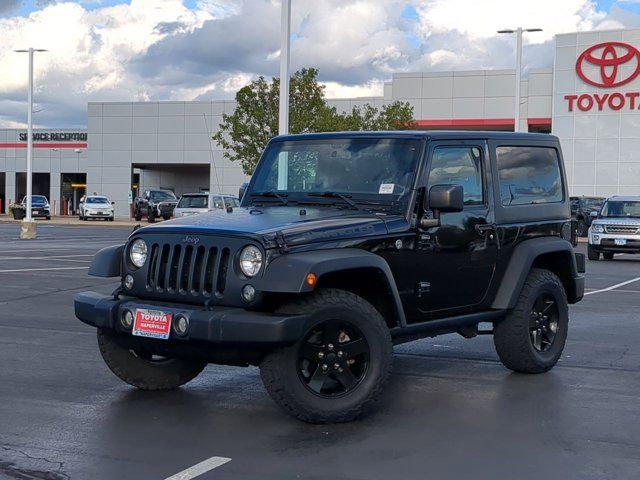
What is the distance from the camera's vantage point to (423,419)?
666cm

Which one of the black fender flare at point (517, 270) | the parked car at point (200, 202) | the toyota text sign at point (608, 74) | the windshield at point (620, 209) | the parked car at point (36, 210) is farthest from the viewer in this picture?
the parked car at point (36, 210)

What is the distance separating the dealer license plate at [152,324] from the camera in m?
6.29

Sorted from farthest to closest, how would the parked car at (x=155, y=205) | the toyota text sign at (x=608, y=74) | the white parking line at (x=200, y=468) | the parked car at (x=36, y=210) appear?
the parked car at (x=36, y=210) → the parked car at (x=155, y=205) → the toyota text sign at (x=608, y=74) → the white parking line at (x=200, y=468)

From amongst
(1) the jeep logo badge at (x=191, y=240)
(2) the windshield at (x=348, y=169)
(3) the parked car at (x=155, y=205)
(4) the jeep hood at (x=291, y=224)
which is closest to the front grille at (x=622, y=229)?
(2) the windshield at (x=348, y=169)

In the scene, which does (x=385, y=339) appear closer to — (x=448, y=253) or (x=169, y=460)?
(x=448, y=253)

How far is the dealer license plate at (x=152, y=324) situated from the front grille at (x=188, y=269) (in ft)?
0.66

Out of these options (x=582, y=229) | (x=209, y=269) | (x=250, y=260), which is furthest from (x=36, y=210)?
(x=250, y=260)

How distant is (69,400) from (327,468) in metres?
2.56

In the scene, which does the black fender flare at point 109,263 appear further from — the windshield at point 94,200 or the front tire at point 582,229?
the windshield at point 94,200

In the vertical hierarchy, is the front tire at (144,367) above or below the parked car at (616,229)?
below

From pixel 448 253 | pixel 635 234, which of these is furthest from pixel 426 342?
pixel 635 234

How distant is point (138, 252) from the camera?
6824mm

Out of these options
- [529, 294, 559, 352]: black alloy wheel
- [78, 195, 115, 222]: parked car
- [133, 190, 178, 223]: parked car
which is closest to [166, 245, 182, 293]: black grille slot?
[529, 294, 559, 352]: black alloy wheel

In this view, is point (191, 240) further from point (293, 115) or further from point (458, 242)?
point (293, 115)
